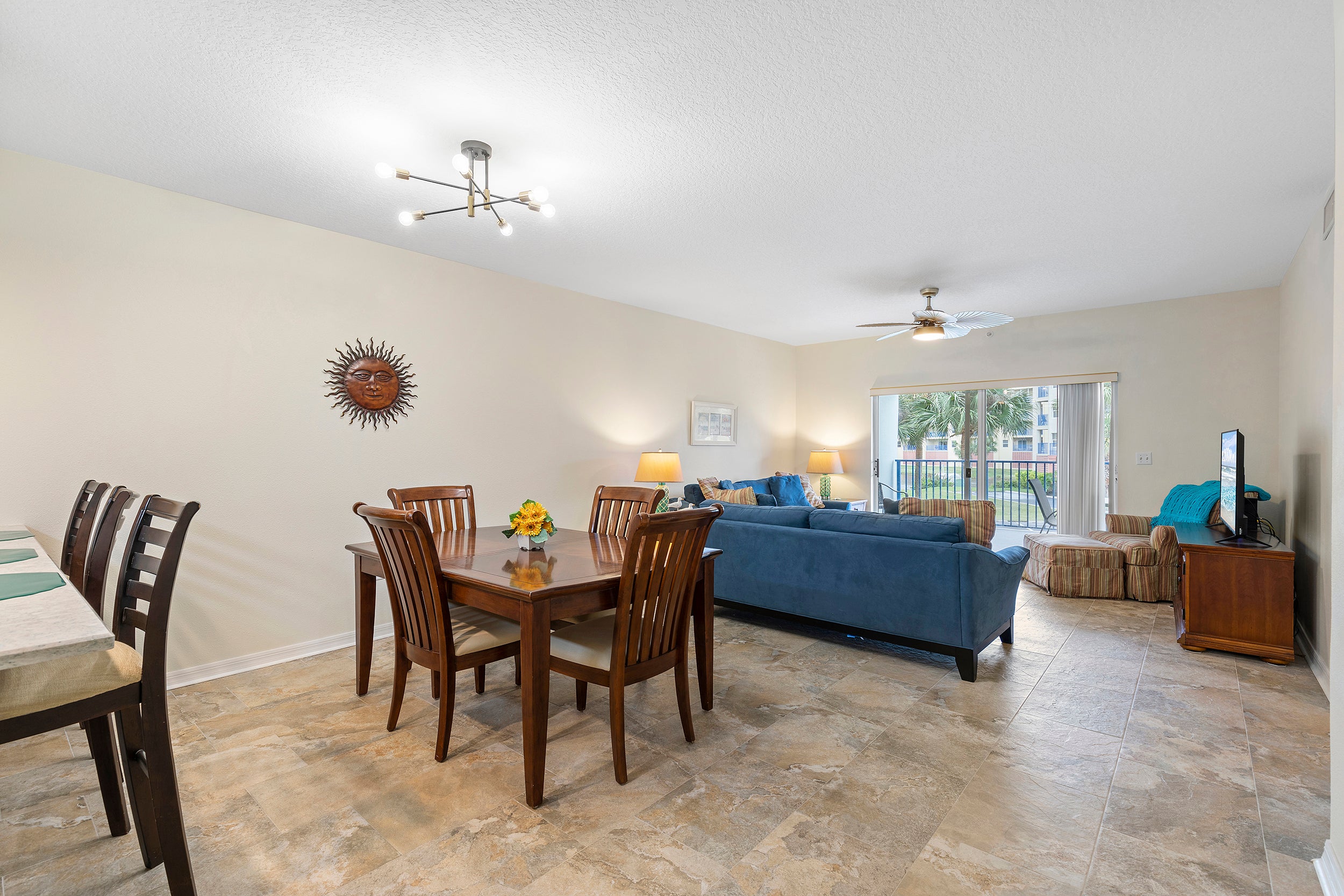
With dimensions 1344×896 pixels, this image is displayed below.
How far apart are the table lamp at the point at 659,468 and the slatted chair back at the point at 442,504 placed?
189 cm

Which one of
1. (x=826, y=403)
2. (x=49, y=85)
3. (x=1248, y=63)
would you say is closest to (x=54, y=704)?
(x=49, y=85)

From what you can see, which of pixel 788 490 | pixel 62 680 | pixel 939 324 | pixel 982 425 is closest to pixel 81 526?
pixel 62 680

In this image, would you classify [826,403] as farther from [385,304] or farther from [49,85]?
[49,85]

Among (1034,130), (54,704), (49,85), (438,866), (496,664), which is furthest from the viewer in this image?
(496,664)

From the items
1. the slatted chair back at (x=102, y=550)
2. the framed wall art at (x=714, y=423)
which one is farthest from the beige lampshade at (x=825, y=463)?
the slatted chair back at (x=102, y=550)

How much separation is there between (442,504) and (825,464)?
4641 mm

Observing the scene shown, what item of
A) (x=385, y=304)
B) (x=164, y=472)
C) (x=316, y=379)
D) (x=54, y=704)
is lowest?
(x=54, y=704)

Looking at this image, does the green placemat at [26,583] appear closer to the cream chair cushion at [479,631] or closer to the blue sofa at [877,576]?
the cream chair cushion at [479,631]

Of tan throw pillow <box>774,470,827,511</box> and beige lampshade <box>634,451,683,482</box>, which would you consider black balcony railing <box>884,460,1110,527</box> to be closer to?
tan throw pillow <box>774,470,827,511</box>

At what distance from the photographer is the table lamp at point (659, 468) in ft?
17.0

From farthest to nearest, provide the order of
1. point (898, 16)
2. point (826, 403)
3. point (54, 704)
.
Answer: point (826, 403), point (898, 16), point (54, 704)

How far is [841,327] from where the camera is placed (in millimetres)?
6457

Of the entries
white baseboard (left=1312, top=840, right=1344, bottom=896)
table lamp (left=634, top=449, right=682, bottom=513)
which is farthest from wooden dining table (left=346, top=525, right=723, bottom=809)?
table lamp (left=634, top=449, right=682, bottom=513)

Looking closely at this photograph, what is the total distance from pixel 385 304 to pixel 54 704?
116 inches
